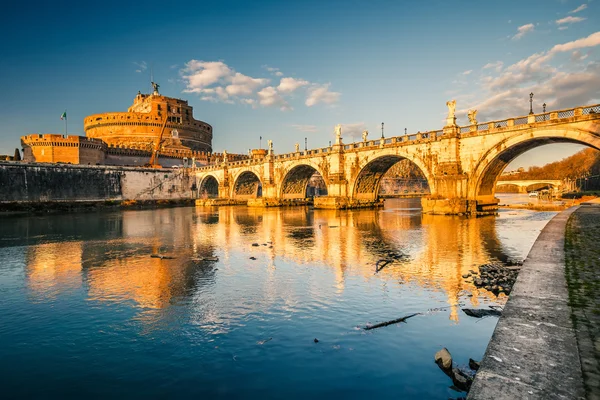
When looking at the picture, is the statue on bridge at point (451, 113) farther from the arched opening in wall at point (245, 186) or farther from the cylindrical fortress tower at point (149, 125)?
the cylindrical fortress tower at point (149, 125)

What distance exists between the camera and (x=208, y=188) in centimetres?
7475

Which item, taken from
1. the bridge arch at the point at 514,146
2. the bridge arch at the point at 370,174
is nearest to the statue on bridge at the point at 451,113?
the bridge arch at the point at 514,146

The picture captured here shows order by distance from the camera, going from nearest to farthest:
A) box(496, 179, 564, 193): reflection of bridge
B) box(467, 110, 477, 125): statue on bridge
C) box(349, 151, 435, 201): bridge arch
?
1. box(467, 110, 477, 125): statue on bridge
2. box(349, 151, 435, 201): bridge arch
3. box(496, 179, 564, 193): reflection of bridge

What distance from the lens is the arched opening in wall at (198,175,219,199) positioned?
7194 centimetres

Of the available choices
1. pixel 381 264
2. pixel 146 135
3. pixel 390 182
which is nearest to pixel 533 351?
pixel 381 264

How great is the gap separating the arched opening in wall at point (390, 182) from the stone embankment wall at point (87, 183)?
4035 centimetres

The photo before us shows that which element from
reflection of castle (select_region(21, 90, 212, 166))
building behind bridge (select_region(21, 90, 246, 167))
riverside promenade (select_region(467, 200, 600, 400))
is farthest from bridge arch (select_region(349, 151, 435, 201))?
reflection of castle (select_region(21, 90, 212, 166))

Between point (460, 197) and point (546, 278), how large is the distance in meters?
22.7

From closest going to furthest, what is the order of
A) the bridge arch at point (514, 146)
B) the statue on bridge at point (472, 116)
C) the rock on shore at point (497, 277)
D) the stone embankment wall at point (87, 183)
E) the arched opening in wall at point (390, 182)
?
1. the rock on shore at point (497, 277)
2. the bridge arch at point (514, 146)
3. the statue on bridge at point (472, 116)
4. the arched opening in wall at point (390, 182)
5. the stone embankment wall at point (87, 183)

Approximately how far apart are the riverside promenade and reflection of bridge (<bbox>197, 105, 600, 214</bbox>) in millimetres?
18712

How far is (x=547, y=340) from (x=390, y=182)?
340ft

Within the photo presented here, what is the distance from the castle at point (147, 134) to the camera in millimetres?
71562

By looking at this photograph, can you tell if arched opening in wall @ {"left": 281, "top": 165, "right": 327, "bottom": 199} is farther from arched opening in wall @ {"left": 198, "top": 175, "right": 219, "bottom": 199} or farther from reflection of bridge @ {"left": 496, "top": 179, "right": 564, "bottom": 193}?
reflection of bridge @ {"left": 496, "top": 179, "right": 564, "bottom": 193}

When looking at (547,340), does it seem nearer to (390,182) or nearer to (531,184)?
(531,184)
